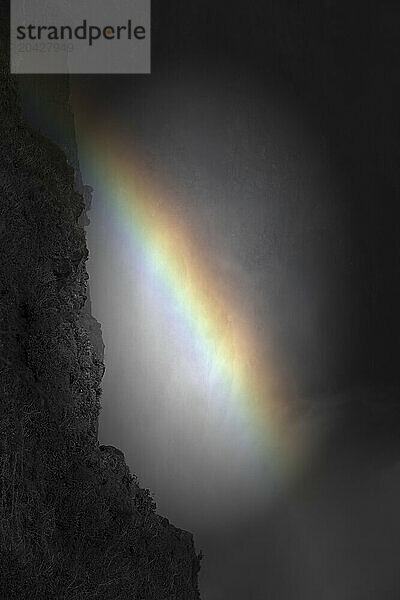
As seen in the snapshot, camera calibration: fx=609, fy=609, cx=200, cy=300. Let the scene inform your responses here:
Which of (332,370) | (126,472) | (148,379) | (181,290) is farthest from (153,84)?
(126,472)

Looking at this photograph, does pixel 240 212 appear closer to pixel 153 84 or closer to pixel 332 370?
pixel 153 84

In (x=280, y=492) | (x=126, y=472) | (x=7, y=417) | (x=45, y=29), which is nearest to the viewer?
(x=7, y=417)

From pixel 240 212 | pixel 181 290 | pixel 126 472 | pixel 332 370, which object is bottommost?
pixel 126 472

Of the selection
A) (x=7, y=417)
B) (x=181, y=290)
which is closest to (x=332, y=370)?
(x=181, y=290)

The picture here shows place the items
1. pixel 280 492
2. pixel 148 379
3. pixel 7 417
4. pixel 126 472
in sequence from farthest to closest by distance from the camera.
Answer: pixel 280 492 → pixel 148 379 → pixel 126 472 → pixel 7 417

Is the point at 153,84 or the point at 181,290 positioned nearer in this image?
the point at 153,84

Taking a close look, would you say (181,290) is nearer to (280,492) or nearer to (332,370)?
(332,370)

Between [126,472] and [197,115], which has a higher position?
[197,115]
